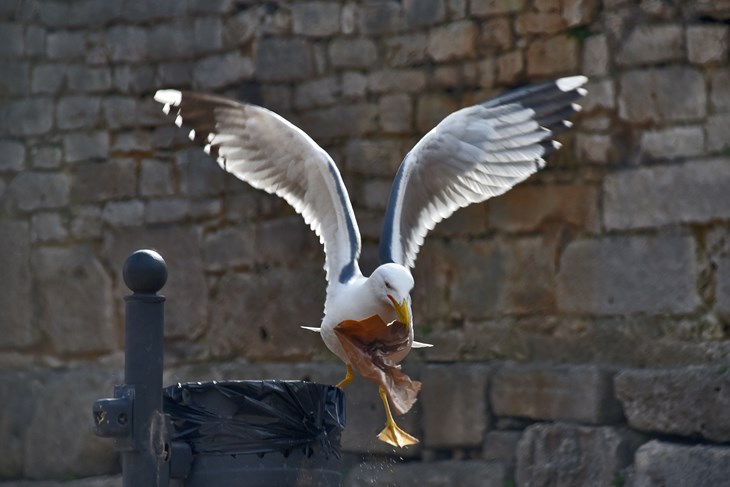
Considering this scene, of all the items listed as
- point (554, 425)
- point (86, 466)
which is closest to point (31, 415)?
point (86, 466)

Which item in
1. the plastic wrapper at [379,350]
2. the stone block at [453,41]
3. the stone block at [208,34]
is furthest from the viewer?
the stone block at [208,34]

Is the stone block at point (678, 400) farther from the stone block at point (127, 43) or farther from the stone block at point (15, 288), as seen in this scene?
the stone block at point (15, 288)

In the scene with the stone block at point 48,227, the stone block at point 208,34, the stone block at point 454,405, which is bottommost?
the stone block at point 454,405

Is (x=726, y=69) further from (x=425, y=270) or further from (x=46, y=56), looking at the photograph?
(x=46, y=56)

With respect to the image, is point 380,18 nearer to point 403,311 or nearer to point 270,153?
point 270,153

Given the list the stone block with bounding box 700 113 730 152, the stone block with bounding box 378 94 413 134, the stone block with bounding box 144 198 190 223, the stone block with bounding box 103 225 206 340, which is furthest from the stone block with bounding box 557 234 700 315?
the stone block with bounding box 144 198 190 223

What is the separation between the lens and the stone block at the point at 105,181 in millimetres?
7613

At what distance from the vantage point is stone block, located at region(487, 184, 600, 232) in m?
6.22

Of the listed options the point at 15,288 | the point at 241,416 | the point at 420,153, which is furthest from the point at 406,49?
the point at 241,416

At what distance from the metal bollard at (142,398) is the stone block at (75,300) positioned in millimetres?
4645

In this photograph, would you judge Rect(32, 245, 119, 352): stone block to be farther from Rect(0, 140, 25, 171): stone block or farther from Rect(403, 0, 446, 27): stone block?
Rect(403, 0, 446, 27): stone block

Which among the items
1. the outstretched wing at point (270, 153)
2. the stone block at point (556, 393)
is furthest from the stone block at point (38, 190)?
the stone block at point (556, 393)

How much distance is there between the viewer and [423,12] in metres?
6.69

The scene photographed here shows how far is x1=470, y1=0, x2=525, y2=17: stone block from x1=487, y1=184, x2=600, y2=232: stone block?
781mm
